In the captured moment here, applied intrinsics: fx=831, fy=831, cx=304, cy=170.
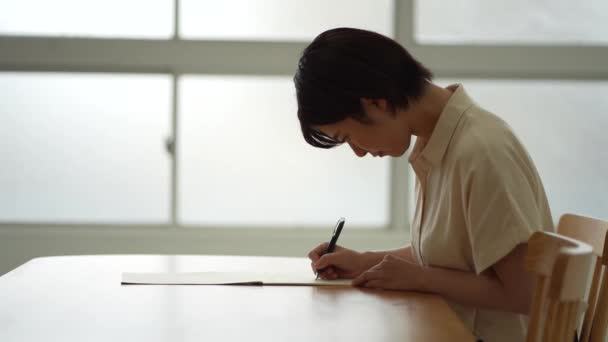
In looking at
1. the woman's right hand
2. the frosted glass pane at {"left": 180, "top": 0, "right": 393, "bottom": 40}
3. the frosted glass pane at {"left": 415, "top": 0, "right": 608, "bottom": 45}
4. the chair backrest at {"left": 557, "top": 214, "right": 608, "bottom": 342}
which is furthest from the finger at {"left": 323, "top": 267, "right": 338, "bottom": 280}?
the frosted glass pane at {"left": 415, "top": 0, "right": 608, "bottom": 45}

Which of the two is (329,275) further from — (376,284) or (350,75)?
(350,75)

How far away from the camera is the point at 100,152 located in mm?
3637

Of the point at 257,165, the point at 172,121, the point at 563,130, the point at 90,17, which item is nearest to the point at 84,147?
the point at 172,121

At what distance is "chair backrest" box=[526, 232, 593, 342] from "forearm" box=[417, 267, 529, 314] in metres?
0.29

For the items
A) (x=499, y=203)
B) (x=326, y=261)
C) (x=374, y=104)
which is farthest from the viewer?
(x=326, y=261)

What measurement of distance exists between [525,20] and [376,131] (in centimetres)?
219

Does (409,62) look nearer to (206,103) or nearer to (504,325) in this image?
(504,325)

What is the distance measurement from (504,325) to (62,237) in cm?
237

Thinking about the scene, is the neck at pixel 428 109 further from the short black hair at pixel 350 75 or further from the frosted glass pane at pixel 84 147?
the frosted glass pane at pixel 84 147

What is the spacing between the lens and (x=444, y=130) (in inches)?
65.8

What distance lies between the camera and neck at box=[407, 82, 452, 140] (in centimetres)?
171

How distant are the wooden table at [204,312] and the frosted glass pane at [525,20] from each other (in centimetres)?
226

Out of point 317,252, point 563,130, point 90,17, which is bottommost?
point 317,252

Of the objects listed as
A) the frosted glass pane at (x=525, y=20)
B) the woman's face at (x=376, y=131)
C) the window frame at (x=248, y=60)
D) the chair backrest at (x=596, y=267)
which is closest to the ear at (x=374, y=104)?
the woman's face at (x=376, y=131)
